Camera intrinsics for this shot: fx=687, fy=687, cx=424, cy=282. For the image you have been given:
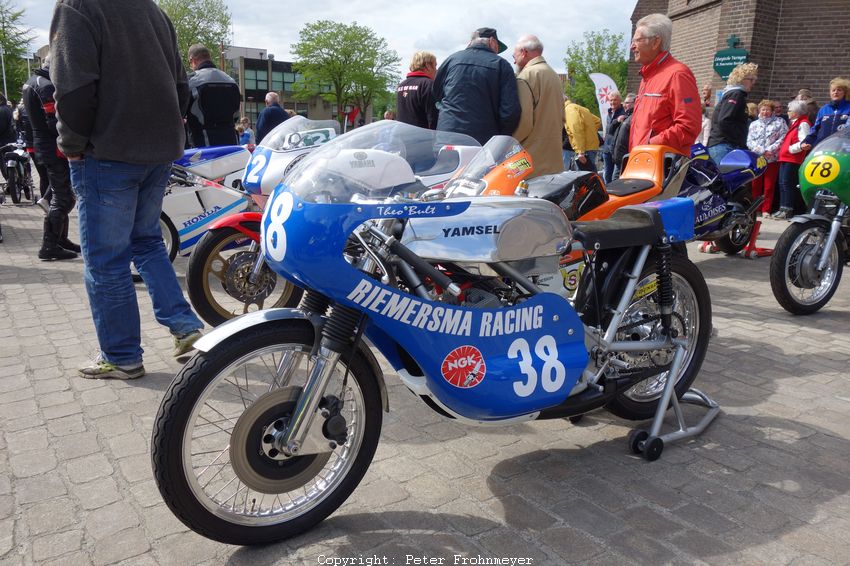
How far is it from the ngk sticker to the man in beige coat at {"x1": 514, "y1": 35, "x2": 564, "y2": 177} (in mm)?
3589

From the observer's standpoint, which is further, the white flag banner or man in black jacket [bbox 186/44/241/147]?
the white flag banner

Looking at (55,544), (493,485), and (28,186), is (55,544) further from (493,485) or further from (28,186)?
(28,186)

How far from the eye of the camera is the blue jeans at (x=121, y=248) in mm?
3566

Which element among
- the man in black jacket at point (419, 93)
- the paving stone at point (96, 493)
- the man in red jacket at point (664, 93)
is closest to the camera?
the paving stone at point (96, 493)

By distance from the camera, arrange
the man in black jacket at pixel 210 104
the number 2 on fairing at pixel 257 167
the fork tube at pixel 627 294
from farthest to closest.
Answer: the man in black jacket at pixel 210 104 → the number 2 on fairing at pixel 257 167 → the fork tube at pixel 627 294

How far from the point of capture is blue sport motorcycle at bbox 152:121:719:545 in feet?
7.23

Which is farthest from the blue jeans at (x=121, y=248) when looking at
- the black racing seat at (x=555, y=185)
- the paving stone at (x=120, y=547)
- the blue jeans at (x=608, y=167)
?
the blue jeans at (x=608, y=167)

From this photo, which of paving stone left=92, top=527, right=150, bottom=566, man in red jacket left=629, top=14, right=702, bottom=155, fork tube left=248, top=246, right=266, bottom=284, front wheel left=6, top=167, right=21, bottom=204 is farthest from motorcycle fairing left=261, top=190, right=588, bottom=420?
front wheel left=6, top=167, right=21, bottom=204

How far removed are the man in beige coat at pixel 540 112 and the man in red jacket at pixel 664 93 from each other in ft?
2.30

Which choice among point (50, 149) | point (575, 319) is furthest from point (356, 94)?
point (575, 319)

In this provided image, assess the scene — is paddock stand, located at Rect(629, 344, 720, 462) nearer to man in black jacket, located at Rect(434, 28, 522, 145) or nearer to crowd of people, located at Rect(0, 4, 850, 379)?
crowd of people, located at Rect(0, 4, 850, 379)

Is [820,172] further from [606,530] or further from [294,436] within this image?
[294,436]

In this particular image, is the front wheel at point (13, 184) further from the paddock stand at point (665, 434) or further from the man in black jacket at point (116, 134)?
the paddock stand at point (665, 434)

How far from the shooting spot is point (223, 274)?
15.1 ft
